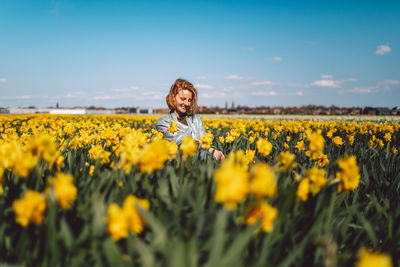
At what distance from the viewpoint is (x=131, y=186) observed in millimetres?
1585

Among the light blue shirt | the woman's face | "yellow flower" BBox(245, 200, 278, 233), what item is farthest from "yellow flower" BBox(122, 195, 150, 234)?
the woman's face

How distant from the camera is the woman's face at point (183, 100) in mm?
4559

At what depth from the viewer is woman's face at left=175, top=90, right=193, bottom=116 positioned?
179 inches

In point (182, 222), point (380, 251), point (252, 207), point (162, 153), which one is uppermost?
point (162, 153)

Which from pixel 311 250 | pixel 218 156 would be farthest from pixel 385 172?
pixel 311 250

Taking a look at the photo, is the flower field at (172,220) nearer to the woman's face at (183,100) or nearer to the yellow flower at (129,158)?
the yellow flower at (129,158)

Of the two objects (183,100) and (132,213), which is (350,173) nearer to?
(132,213)

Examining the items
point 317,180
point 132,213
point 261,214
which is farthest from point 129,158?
point 317,180

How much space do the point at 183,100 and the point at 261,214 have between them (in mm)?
3606

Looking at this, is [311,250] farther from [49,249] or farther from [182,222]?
[49,249]

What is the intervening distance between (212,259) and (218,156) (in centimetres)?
253

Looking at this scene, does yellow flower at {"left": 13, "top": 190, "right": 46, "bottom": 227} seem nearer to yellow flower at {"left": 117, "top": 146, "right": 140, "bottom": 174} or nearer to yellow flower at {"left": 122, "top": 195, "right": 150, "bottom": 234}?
yellow flower at {"left": 122, "top": 195, "right": 150, "bottom": 234}

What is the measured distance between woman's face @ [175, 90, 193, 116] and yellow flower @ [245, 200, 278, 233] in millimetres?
3565

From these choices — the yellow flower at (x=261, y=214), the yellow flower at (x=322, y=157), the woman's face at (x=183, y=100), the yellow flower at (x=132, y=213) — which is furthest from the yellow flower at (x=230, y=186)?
the woman's face at (x=183, y=100)
